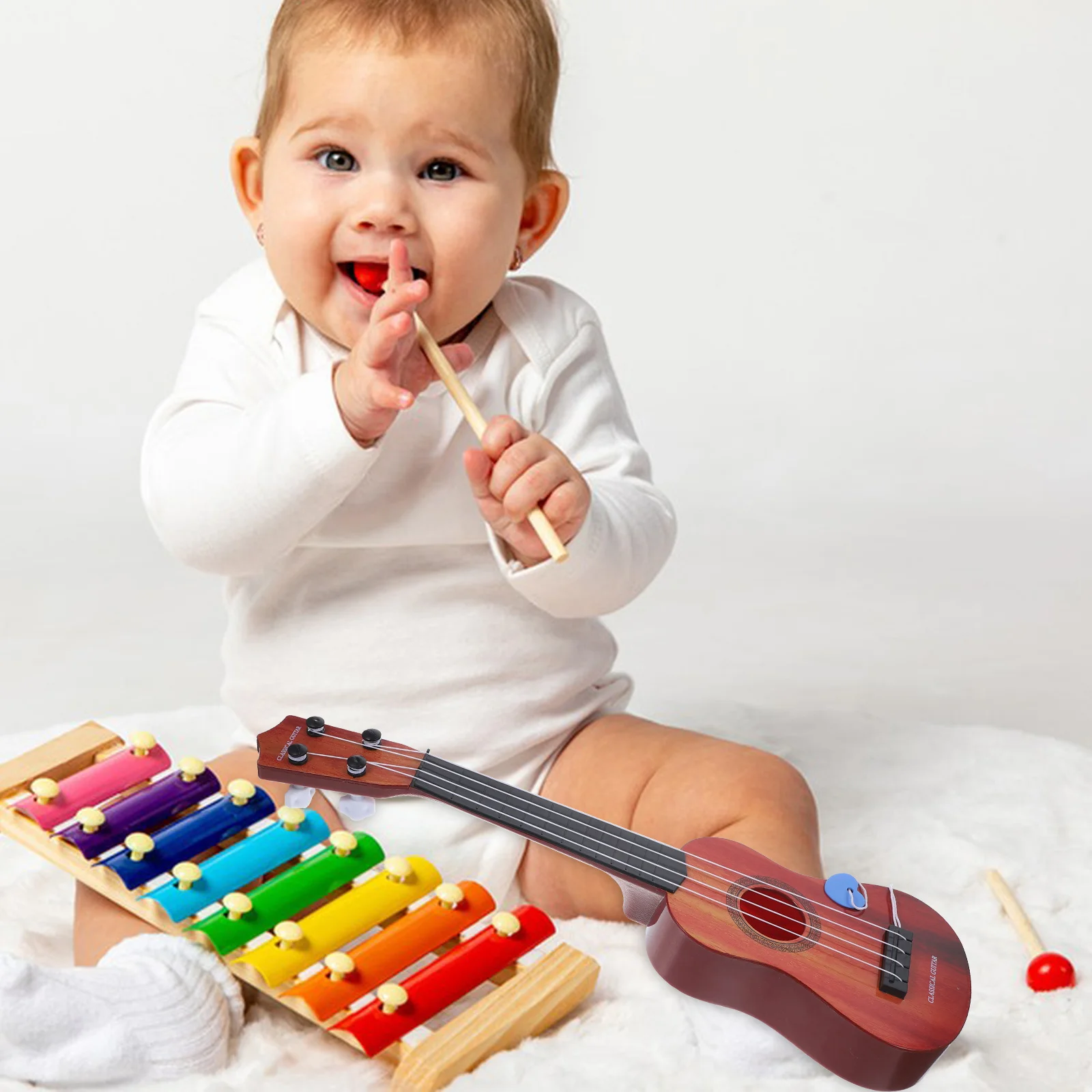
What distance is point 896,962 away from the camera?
1275 mm

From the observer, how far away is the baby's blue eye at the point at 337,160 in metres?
1.43

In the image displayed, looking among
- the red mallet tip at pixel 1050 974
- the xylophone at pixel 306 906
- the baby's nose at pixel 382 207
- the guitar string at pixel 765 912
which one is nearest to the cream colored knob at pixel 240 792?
the xylophone at pixel 306 906

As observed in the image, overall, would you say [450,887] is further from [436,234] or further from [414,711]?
[436,234]

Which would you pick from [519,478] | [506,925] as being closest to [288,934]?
[506,925]

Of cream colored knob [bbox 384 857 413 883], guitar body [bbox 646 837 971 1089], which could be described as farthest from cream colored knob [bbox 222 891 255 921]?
guitar body [bbox 646 837 971 1089]

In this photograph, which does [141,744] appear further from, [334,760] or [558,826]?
[558,826]

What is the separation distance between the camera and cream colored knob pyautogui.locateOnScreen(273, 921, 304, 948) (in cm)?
129

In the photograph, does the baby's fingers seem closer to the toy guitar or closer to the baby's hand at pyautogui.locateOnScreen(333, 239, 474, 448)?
the baby's hand at pyautogui.locateOnScreen(333, 239, 474, 448)

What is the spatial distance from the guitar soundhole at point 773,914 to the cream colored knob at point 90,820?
1.56ft

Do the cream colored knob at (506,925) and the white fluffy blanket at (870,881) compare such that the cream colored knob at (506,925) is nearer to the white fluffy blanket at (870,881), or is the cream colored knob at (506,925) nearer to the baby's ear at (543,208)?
the white fluffy blanket at (870,881)

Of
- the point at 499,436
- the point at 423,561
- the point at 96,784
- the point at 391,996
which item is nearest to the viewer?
the point at 391,996

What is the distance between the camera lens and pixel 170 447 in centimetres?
150

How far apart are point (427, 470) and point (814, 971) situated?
20.6 inches

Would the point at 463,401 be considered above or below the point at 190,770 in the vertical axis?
above
